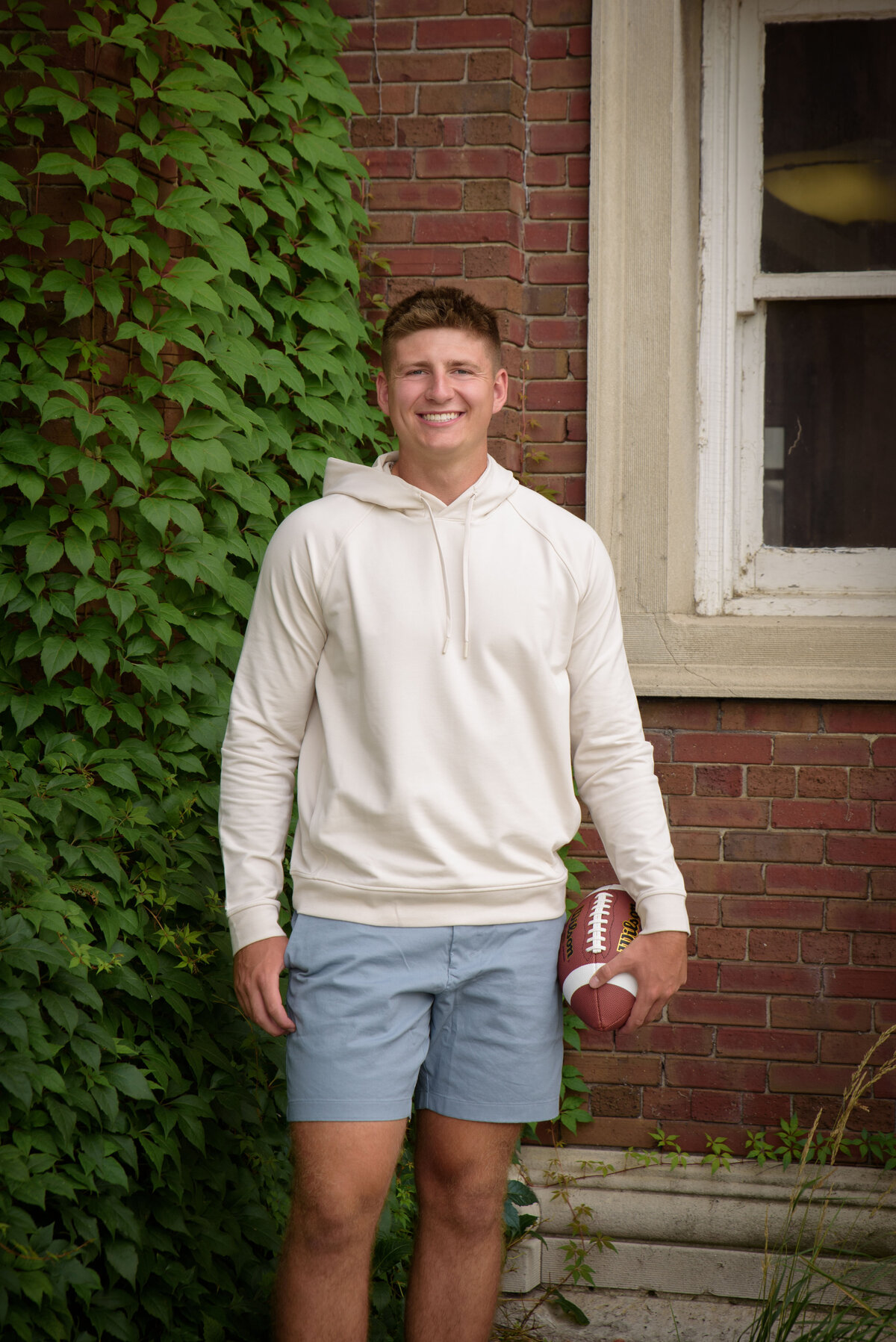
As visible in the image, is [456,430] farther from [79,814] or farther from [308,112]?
[308,112]

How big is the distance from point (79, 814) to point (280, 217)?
178 centimetres

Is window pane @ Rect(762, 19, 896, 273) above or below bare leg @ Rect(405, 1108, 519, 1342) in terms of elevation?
above

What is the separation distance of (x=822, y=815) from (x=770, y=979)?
52cm

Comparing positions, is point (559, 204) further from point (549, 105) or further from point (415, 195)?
point (415, 195)

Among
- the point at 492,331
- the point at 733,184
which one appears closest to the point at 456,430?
the point at 492,331

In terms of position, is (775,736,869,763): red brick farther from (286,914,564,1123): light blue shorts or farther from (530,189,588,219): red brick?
(530,189,588,219): red brick

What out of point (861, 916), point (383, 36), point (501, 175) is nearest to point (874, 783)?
point (861, 916)

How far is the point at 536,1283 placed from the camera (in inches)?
136

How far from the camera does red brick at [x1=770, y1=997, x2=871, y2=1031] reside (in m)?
3.51

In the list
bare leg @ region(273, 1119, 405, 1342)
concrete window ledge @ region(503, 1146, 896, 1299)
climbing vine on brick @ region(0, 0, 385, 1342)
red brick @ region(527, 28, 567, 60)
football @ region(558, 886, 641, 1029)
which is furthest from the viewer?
red brick @ region(527, 28, 567, 60)

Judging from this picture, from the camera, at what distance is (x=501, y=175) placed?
3.57m

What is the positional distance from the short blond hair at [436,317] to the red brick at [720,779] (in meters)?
1.72

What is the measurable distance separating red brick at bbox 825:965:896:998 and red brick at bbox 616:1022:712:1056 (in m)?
0.39

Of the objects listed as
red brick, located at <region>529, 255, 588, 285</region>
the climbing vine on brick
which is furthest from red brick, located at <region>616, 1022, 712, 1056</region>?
red brick, located at <region>529, 255, 588, 285</region>
